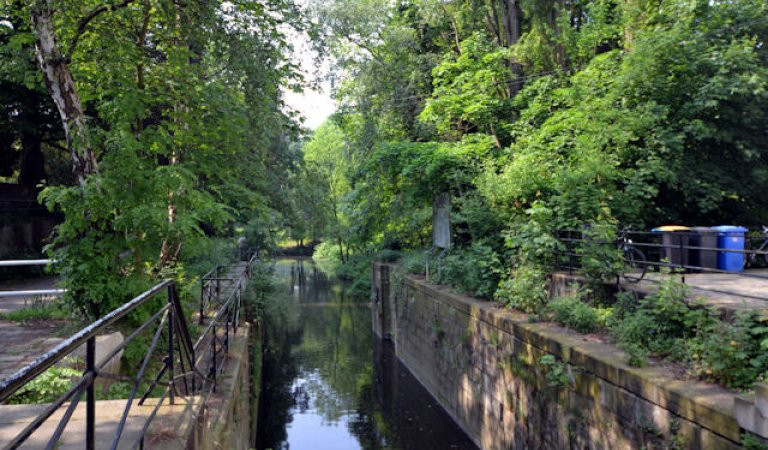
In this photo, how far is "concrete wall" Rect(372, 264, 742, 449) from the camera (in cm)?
478

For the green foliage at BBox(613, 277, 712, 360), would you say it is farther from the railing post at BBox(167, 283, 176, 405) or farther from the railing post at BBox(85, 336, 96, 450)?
the railing post at BBox(85, 336, 96, 450)

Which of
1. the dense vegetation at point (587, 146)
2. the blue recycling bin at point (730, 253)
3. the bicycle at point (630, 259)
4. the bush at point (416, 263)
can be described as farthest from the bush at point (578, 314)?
the bush at point (416, 263)

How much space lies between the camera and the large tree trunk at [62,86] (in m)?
6.01

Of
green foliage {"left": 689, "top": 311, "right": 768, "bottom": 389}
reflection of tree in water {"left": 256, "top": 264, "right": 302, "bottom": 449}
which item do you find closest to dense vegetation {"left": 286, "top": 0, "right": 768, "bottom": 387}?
green foliage {"left": 689, "top": 311, "right": 768, "bottom": 389}

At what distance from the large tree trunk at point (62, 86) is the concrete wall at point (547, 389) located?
21.1 feet

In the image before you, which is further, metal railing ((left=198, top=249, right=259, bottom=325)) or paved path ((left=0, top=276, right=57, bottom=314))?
paved path ((left=0, top=276, right=57, bottom=314))

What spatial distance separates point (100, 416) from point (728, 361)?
5.45 metres

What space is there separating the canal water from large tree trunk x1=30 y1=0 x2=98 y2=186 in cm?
789

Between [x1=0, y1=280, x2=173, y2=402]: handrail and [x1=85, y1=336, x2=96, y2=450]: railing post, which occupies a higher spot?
[x1=0, y1=280, x2=173, y2=402]: handrail

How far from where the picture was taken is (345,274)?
37.6 meters

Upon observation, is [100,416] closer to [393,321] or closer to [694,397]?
[694,397]


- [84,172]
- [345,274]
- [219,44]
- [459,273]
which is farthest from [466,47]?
[345,274]

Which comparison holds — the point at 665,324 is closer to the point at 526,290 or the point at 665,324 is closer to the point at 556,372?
the point at 556,372

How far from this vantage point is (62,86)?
6.21m
